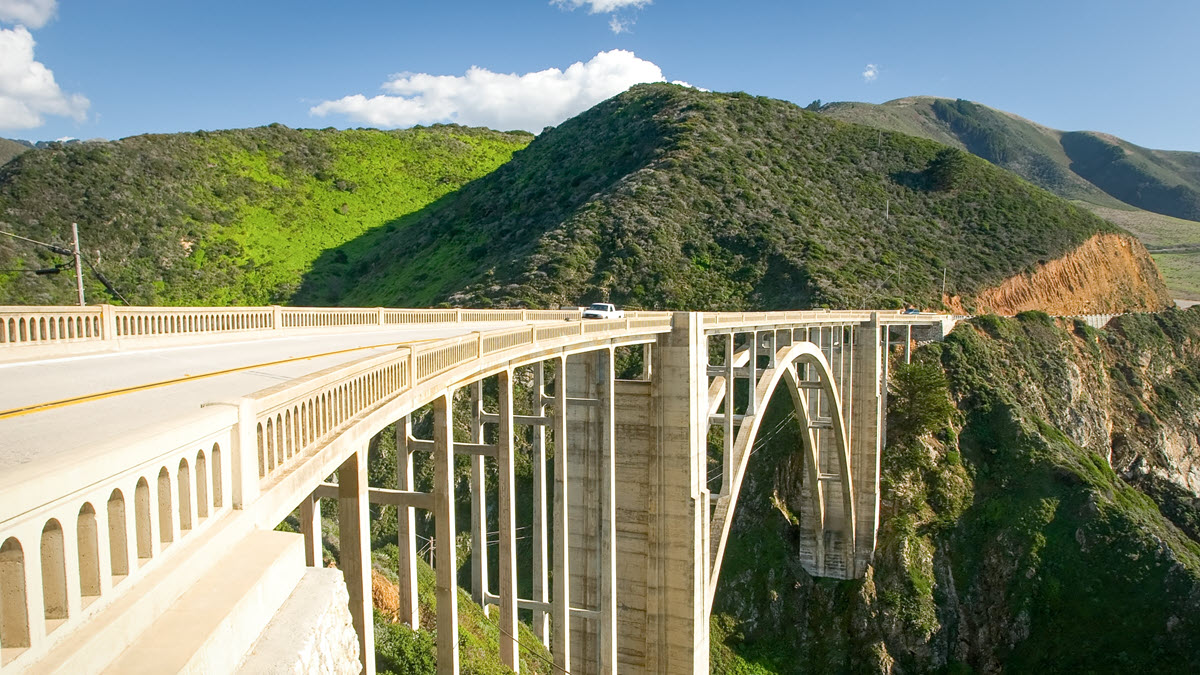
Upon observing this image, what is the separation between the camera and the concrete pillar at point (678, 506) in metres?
17.2

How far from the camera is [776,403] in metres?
35.0

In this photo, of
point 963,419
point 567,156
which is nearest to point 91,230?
point 567,156

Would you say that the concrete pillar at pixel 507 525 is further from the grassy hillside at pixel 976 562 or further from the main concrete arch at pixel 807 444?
the grassy hillside at pixel 976 562

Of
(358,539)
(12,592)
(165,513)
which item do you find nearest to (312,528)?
(358,539)

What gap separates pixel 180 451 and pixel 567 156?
208ft

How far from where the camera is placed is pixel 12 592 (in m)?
2.25

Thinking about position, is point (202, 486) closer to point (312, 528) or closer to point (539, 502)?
point (312, 528)

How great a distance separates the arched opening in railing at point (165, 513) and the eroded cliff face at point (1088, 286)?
47.7 meters

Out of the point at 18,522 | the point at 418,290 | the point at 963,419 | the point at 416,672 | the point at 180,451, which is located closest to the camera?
the point at 18,522

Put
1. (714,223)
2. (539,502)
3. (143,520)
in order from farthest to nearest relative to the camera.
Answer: (714,223) → (539,502) → (143,520)

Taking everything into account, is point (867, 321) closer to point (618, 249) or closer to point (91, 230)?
point (618, 249)

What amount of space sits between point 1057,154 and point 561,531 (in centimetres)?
18978

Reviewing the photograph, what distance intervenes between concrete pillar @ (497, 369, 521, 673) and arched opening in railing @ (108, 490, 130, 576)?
718 cm

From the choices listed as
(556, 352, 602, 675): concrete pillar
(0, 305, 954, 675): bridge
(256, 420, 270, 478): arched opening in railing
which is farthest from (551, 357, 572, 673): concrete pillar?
(256, 420, 270, 478): arched opening in railing
